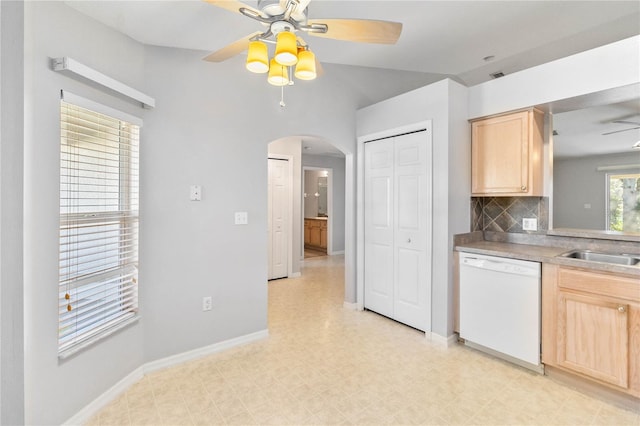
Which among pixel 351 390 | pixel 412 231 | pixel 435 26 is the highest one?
pixel 435 26

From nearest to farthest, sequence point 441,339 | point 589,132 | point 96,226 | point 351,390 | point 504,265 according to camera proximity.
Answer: point 96,226 → point 351,390 → point 504,265 → point 441,339 → point 589,132

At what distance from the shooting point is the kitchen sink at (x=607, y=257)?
7.55ft

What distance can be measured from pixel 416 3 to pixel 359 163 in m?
1.67

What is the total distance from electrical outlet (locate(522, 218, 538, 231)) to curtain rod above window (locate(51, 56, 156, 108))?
335 cm

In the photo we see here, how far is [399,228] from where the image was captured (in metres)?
3.24

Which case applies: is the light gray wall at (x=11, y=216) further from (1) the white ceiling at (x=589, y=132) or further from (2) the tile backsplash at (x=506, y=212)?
(1) the white ceiling at (x=589, y=132)

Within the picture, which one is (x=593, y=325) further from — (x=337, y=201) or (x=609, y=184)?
(x=337, y=201)

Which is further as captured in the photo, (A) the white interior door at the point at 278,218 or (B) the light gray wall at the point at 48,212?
(A) the white interior door at the point at 278,218

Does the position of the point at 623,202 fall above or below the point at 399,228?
above

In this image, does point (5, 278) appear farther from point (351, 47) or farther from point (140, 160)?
point (351, 47)

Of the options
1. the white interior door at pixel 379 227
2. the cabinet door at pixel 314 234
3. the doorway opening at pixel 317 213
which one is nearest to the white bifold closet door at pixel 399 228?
the white interior door at pixel 379 227

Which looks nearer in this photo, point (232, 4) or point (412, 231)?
point (232, 4)

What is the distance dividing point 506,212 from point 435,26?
6.11ft

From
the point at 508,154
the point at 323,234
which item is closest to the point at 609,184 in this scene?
the point at 508,154
